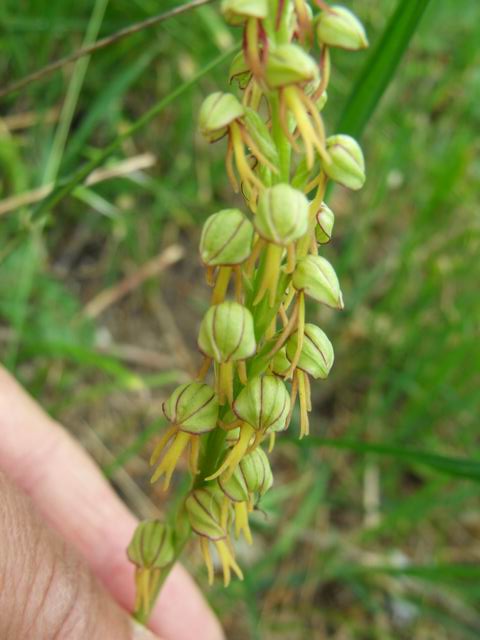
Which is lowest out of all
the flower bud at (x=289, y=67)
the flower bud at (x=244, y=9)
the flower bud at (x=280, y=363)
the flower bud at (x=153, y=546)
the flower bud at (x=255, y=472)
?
the flower bud at (x=153, y=546)

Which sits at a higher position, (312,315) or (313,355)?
(313,355)

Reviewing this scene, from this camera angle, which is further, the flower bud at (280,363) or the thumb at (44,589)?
the thumb at (44,589)

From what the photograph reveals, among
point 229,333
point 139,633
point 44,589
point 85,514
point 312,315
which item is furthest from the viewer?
point 312,315

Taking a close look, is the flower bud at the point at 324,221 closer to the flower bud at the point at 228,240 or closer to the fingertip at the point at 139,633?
the flower bud at the point at 228,240

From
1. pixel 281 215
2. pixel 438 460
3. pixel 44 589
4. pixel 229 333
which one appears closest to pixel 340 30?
pixel 281 215

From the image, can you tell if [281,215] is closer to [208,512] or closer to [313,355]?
[313,355]

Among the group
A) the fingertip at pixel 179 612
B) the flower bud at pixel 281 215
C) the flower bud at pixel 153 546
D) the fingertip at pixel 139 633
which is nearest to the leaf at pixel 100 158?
the flower bud at pixel 281 215

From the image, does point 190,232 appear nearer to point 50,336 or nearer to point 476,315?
point 50,336

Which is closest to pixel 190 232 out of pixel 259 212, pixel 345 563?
pixel 345 563
